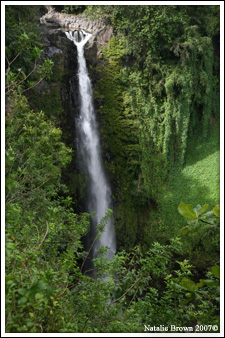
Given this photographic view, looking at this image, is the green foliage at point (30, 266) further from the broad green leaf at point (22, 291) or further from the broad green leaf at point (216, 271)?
the broad green leaf at point (216, 271)

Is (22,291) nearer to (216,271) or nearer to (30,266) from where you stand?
(30,266)

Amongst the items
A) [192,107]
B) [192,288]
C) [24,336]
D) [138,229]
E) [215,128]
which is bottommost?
[138,229]

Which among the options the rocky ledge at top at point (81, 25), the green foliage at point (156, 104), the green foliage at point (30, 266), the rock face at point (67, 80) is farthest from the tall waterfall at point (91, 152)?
the green foliage at point (30, 266)

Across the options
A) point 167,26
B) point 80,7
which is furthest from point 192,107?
point 80,7

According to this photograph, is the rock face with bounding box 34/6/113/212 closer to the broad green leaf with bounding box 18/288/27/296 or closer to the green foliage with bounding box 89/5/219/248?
the green foliage with bounding box 89/5/219/248

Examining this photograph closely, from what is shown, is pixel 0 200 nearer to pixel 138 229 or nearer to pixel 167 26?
pixel 138 229

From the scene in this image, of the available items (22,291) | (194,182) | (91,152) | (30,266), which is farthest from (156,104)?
(22,291)
